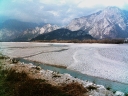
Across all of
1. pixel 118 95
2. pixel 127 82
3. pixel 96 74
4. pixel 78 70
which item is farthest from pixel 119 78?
pixel 118 95

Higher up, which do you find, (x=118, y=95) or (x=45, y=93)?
(x=45, y=93)

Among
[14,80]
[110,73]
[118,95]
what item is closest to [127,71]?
[110,73]

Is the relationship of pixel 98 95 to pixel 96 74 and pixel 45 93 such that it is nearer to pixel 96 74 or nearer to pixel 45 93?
pixel 45 93

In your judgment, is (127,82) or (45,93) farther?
(127,82)

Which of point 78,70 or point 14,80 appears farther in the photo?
point 78,70

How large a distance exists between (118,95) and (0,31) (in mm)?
8450

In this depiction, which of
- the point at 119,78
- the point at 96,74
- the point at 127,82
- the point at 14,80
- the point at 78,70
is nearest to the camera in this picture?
the point at 14,80

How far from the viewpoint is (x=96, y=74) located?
23.4 m

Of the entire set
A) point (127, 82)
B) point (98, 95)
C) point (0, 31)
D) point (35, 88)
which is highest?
point (0, 31)

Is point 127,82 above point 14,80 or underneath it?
underneath

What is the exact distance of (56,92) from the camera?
33.2 ft

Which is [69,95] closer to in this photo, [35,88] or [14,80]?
[35,88]

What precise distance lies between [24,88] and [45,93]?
43.5 inches

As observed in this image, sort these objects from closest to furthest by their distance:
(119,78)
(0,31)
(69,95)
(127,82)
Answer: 1. (0,31)
2. (69,95)
3. (127,82)
4. (119,78)
